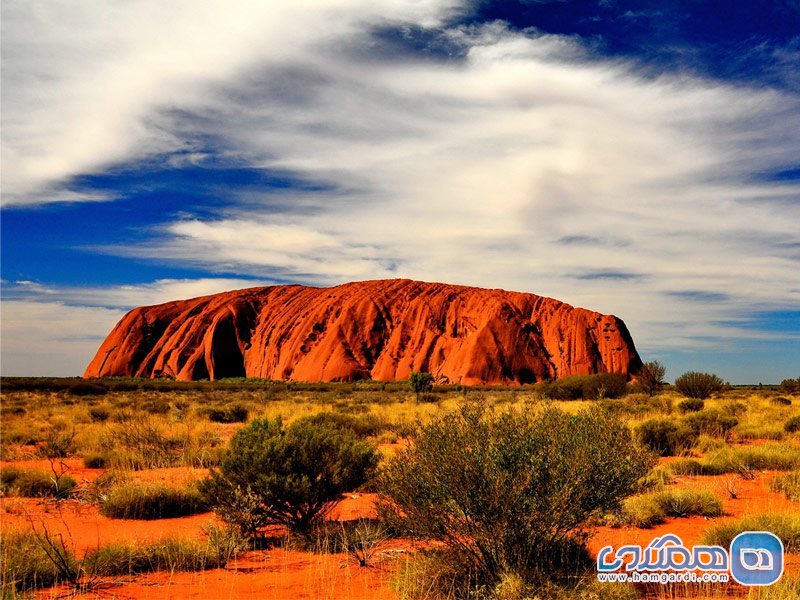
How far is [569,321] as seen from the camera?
237ft

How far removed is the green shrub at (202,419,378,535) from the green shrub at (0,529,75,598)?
5.83 feet

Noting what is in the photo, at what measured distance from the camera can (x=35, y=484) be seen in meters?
9.50

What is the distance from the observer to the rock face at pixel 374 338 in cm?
6694

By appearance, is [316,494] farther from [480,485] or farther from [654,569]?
[654,569]

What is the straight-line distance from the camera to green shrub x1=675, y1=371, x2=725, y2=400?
29438 mm

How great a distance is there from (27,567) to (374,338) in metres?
67.0

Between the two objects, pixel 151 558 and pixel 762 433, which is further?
pixel 762 433

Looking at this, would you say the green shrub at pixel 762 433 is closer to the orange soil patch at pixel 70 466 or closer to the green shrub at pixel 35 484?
the orange soil patch at pixel 70 466

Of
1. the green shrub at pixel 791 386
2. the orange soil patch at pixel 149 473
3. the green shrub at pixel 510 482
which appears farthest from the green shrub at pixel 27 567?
the green shrub at pixel 791 386

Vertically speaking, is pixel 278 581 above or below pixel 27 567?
below

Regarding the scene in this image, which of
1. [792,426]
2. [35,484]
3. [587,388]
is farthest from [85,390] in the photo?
[792,426]

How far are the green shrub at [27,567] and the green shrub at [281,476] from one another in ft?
5.83

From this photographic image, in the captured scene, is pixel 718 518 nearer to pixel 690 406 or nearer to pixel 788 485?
pixel 788 485

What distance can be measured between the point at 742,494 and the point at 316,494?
23.1 feet
